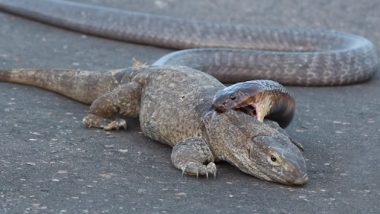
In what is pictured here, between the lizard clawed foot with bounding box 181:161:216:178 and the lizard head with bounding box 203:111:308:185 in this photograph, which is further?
the lizard clawed foot with bounding box 181:161:216:178

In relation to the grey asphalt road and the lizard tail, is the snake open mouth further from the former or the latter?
the lizard tail

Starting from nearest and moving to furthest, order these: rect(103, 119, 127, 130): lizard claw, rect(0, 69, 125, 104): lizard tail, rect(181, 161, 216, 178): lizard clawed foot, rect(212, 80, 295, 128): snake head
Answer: rect(181, 161, 216, 178): lizard clawed foot
rect(212, 80, 295, 128): snake head
rect(103, 119, 127, 130): lizard claw
rect(0, 69, 125, 104): lizard tail

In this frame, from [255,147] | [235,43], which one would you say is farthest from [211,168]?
[235,43]

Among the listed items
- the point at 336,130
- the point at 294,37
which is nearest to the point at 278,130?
the point at 336,130

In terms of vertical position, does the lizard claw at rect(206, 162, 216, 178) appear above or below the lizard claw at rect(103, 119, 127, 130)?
below

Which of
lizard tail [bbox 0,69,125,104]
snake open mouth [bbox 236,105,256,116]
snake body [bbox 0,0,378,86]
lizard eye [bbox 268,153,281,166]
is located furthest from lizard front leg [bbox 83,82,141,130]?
snake body [bbox 0,0,378,86]

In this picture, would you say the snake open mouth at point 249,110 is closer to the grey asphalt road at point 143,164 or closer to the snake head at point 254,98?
the snake head at point 254,98

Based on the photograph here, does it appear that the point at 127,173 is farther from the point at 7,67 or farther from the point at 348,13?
the point at 348,13

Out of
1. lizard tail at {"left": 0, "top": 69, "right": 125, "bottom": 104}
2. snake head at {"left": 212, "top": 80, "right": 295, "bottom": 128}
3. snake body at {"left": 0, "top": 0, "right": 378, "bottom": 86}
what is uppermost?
snake body at {"left": 0, "top": 0, "right": 378, "bottom": 86}

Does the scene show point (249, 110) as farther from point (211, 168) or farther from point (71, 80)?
point (71, 80)
